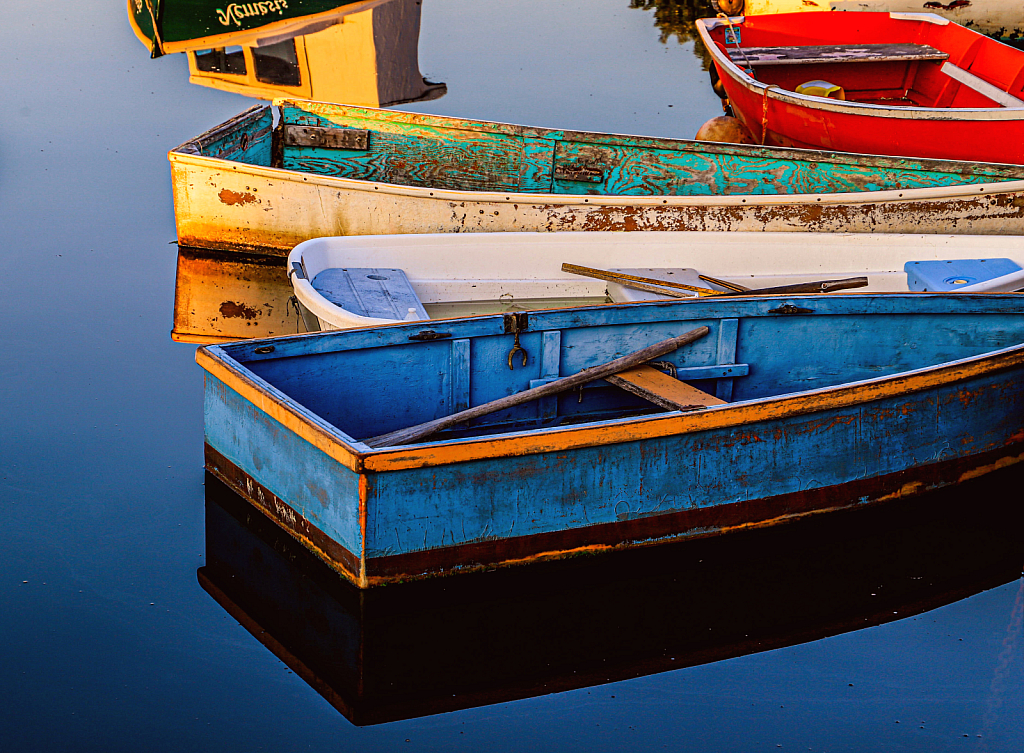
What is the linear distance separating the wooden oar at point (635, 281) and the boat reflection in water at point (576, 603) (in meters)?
1.77

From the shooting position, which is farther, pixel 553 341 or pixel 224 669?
pixel 553 341

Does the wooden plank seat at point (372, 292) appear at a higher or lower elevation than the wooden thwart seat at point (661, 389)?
higher

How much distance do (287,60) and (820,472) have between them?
663 centimetres

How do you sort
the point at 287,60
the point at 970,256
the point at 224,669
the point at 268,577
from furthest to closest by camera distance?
the point at 287,60 < the point at 970,256 < the point at 268,577 < the point at 224,669

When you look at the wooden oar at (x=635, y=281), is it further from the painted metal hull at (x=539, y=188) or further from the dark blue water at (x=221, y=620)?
the dark blue water at (x=221, y=620)

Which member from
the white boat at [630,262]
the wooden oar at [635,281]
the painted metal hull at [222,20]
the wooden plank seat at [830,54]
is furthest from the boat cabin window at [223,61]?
the wooden oar at [635,281]

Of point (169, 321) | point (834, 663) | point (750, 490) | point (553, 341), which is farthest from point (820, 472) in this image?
point (169, 321)

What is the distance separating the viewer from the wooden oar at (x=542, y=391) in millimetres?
5088

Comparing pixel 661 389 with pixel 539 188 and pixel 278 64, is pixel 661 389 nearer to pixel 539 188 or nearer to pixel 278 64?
pixel 539 188

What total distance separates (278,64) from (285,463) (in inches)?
246

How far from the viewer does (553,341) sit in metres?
5.71

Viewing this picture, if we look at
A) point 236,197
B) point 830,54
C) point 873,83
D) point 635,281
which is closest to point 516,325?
point 635,281

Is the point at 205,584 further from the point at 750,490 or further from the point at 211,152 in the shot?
the point at 211,152

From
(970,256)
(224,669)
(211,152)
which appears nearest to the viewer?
(224,669)
